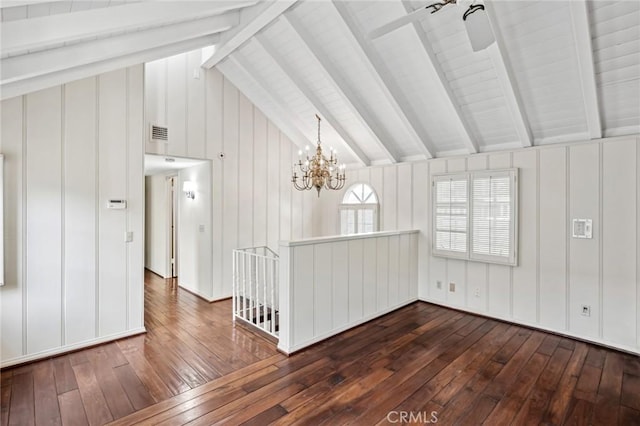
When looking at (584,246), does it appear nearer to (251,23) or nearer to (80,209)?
(251,23)

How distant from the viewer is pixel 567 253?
3.81m

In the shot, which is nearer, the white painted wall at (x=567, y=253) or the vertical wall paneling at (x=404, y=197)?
the white painted wall at (x=567, y=253)

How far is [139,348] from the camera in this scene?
11.2 ft

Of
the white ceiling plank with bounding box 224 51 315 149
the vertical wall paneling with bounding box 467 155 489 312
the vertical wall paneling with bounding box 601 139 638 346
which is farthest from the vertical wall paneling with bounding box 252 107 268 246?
the vertical wall paneling with bounding box 601 139 638 346

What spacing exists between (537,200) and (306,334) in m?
3.39

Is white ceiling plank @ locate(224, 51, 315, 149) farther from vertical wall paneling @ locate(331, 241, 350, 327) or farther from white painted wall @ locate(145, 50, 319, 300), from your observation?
vertical wall paneling @ locate(331, 241, 350, 327)

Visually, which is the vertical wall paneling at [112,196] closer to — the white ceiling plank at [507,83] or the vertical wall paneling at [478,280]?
the white ceiling plank at [507,83]

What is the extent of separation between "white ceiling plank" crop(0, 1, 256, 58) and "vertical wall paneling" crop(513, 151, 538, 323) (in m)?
4.19

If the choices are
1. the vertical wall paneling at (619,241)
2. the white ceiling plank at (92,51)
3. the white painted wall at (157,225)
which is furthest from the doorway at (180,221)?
the vertical wall paneling at (619,241)

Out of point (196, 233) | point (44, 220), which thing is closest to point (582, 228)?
point (196, 233)

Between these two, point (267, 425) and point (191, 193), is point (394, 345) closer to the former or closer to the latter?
point (267, 425)

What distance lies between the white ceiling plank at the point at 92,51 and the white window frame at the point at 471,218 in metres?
3.83

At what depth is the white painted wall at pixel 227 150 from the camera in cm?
480

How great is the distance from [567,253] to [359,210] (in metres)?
3.26
